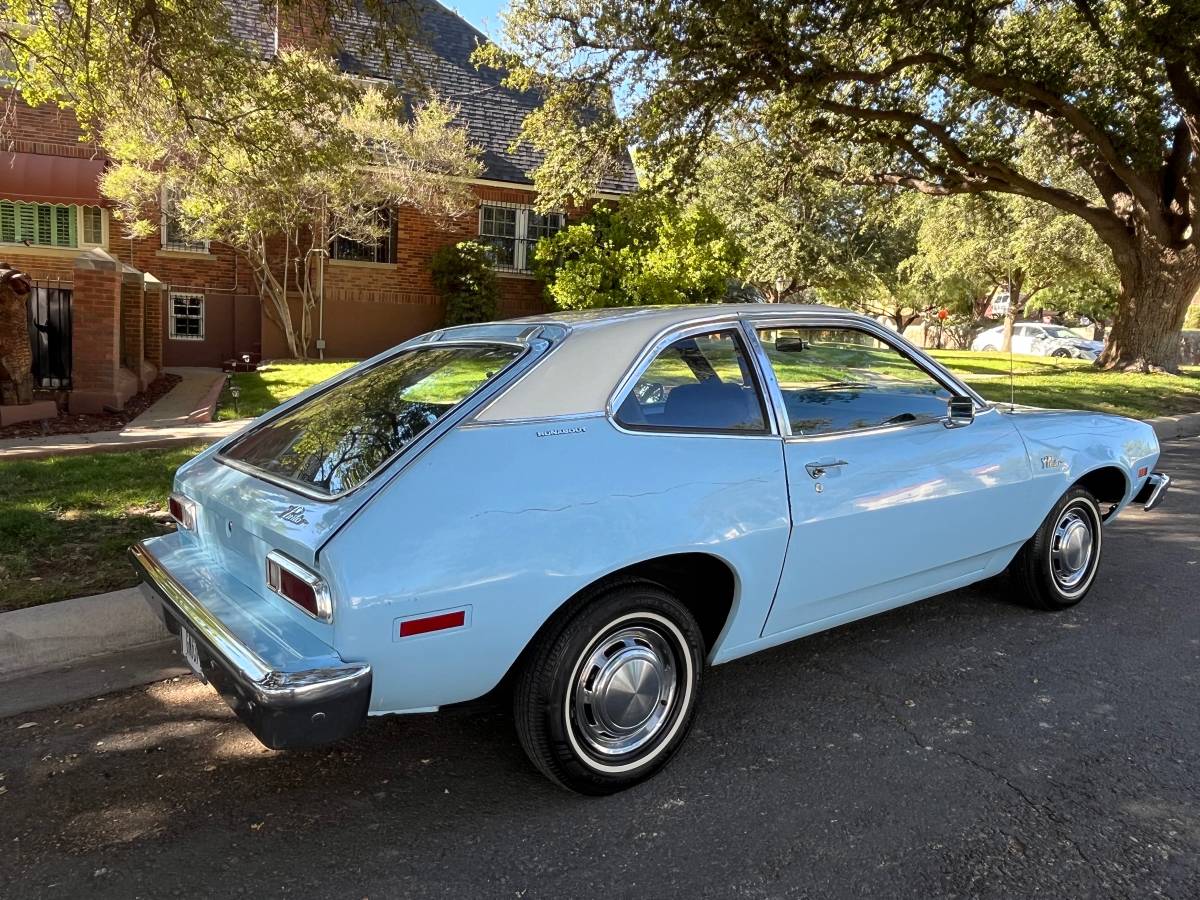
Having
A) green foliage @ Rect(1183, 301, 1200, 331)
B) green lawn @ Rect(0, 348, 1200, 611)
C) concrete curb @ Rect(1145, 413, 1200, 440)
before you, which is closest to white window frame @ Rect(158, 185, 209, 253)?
green lawn @ Rect(0, 348, 1200, 611)

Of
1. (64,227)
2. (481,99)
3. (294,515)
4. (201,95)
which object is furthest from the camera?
(481,99)

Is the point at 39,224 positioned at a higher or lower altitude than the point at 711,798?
Result: higher

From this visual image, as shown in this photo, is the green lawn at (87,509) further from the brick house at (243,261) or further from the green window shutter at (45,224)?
the green window shutter at (45,224)

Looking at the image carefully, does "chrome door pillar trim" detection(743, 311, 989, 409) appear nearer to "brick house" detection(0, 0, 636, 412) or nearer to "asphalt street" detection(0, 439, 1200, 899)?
"asphalt street" detection(0, 439, 1200, 899)

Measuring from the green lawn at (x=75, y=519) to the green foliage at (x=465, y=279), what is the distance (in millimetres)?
11222

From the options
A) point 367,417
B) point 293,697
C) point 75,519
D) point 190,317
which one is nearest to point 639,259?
point 190,317

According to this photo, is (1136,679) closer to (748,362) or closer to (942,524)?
(942,524)

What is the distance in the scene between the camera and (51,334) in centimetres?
987

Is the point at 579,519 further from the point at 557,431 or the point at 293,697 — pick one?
the point at 293,697

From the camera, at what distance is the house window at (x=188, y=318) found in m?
18.0

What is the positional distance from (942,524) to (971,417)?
1.78ft

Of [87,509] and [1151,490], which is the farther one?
[87,509]

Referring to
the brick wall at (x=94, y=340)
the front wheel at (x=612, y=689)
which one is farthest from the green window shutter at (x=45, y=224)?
the front wheel at (x=612, y=689)

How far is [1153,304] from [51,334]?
18.1m
